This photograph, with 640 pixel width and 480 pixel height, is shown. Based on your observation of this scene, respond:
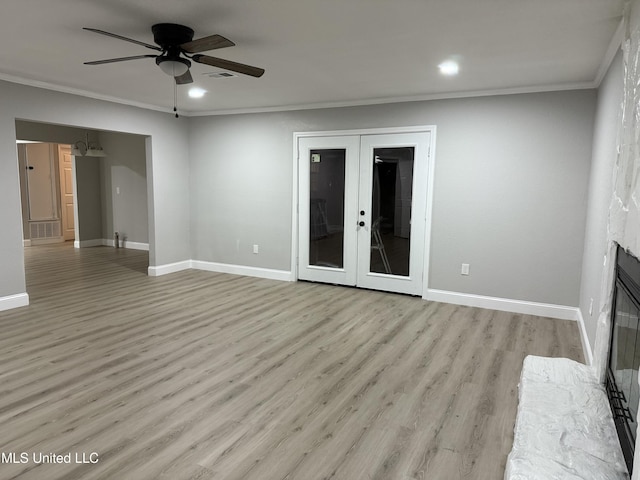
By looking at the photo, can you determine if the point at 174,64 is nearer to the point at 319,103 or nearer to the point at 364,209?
the point at 319,103

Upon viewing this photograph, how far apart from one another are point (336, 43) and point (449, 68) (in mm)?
1214

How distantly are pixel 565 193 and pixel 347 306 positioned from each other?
2.62m

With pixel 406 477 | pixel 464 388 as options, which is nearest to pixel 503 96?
pixel 464 388

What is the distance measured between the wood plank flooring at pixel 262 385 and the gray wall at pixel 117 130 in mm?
814

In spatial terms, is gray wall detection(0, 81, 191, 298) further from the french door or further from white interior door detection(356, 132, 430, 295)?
white interior door detection(356, 132, 430, 295)

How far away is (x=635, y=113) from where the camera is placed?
6.42ft

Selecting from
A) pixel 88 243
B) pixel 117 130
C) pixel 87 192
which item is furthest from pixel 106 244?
pixel 117 130

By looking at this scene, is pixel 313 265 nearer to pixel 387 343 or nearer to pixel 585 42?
pixel 387 343

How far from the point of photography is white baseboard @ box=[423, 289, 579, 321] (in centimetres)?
462

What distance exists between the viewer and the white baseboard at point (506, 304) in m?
4.62

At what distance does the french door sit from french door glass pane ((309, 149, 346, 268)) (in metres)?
0.01

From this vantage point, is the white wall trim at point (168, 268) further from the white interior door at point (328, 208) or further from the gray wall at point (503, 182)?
the gray wall at point (503, 182)

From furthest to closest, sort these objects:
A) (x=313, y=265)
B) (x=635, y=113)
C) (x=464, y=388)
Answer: (x=313, y=265)
(x=464, y=388)
(x=635, y=113)

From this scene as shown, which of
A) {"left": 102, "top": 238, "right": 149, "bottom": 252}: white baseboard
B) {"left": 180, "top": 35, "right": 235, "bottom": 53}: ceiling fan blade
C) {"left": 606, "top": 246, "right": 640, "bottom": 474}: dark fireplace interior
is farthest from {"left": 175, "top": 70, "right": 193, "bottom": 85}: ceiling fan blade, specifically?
{"left": 102, "top": 238, "right": 149, "bottom": 252}: white baseboard
